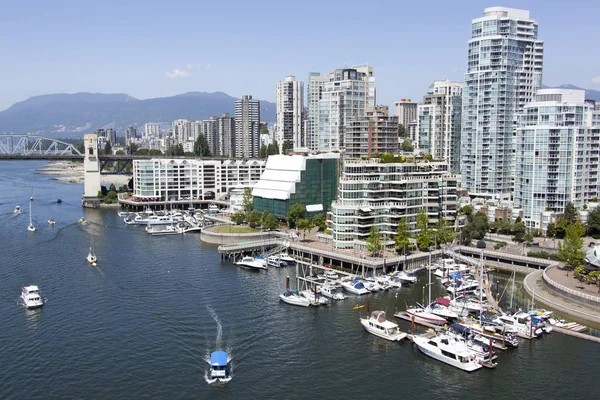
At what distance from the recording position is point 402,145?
110312 mm

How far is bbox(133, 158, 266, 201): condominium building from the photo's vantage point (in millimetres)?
94875

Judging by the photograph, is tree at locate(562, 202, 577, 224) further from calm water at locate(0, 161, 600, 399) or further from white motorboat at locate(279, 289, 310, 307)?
white motorboat at locate(279, 289, 310, 307)

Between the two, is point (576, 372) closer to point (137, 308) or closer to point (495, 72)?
point (137, 308)

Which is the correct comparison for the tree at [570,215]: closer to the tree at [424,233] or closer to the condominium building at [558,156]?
the condominium building at [558,156]

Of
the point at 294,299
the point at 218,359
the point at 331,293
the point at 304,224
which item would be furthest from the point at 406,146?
the point at 218,359

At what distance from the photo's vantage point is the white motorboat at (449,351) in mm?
31781

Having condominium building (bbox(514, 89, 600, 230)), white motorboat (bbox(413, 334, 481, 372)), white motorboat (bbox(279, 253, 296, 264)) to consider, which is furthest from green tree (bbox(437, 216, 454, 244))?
white motorboat (bbox(413, 334, 481, 372))

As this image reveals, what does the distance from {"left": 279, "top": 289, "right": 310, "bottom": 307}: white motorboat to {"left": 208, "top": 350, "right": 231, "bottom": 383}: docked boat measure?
Result: 11.6m

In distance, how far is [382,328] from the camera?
3597 centimetres

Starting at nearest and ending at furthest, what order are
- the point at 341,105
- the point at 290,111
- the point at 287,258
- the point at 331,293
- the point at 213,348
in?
the point at 213,348
the point at 331,293
the point at 287,258
the point at 341,105
the point at 290,111

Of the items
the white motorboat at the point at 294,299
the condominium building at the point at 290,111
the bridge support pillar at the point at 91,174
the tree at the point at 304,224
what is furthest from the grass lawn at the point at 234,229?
the condominium building at the point at 290,111

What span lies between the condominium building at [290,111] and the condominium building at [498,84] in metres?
64.5

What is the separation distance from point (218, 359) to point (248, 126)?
12840 centimetres

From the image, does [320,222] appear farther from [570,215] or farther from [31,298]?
[31,298]
